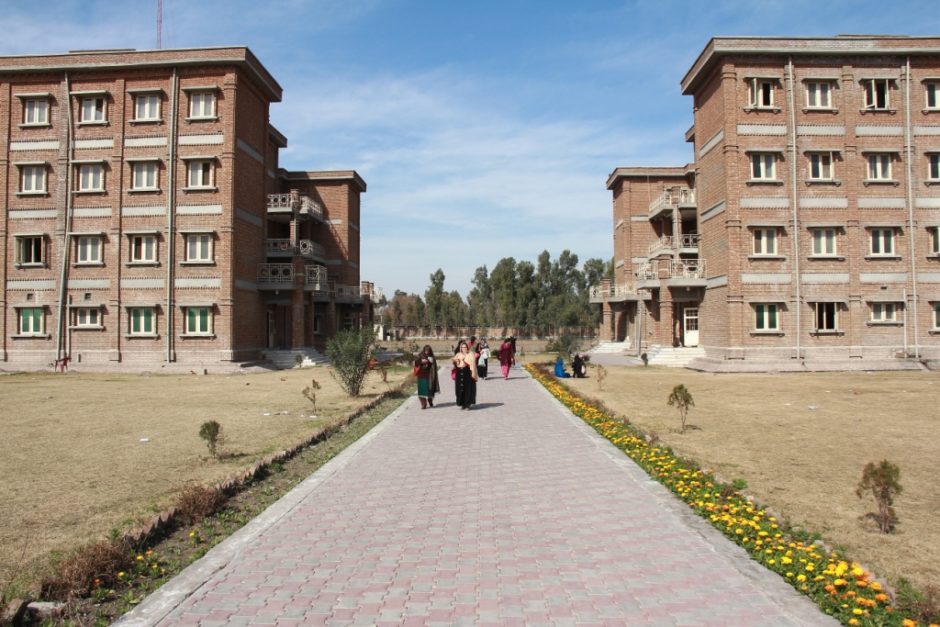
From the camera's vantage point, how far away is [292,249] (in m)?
35.8

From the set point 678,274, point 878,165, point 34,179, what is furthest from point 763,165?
point 34,179

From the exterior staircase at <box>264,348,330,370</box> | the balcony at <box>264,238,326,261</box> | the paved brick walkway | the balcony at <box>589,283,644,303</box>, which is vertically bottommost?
the paved brick walkway

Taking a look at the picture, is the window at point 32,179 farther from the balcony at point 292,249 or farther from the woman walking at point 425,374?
the woman walking at point 425,374

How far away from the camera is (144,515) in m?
6.41

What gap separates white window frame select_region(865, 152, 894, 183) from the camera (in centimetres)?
2816

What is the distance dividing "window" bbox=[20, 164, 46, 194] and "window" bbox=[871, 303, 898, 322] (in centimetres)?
3643

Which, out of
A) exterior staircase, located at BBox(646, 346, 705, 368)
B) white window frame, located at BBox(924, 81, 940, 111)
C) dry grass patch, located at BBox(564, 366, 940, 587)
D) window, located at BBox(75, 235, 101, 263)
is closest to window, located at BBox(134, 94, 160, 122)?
window, located at BBox(75, 235, 101, 263)

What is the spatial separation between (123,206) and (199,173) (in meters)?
3.69

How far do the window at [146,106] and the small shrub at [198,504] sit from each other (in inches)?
1102

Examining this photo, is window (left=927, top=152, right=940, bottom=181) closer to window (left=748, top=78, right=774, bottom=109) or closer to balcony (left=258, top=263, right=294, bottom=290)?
window (left=748, top=78, right=774, bottom=109)

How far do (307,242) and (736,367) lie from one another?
76.5 feet

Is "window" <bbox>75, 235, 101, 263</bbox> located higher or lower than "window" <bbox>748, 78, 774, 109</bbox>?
lower

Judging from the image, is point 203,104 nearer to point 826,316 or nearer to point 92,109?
point 92,109

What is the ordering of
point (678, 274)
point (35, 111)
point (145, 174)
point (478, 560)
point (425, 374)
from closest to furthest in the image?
point (478, 560)
point (425, 374)
point (145, 174)
point (35, 111)
point (678, 274)
